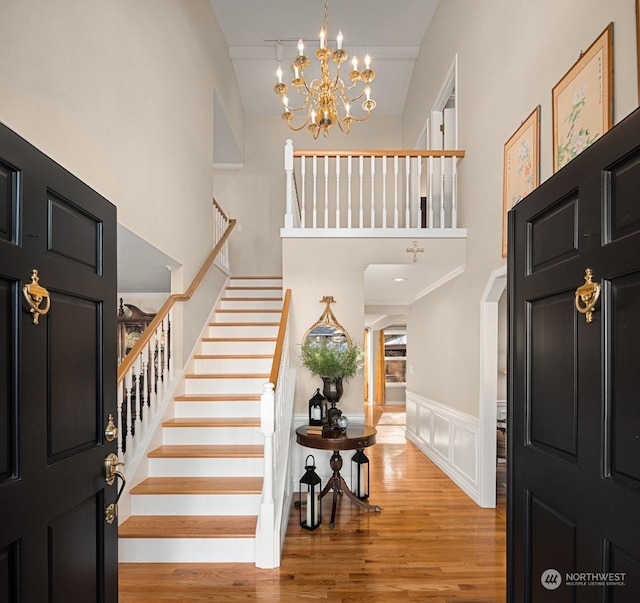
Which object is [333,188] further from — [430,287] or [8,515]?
[8,515]

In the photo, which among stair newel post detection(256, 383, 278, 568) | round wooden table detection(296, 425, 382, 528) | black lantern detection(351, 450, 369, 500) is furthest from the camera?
black lantern detection(351, 450, 369, 500)

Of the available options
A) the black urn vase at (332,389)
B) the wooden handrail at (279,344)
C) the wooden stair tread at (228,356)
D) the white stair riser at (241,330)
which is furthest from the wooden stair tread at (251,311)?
the black urn vase at (332,389)

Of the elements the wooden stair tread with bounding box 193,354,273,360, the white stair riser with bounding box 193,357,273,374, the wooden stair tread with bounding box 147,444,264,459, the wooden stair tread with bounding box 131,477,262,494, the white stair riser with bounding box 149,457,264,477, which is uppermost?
the wooden stair tread with bounding box 193,354,273,360

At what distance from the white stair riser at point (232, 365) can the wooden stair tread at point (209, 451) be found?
108 cm

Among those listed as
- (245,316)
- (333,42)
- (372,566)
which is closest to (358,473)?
(372,566)

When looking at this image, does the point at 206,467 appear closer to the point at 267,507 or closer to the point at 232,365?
the point at 267,507

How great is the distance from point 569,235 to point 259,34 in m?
6.37

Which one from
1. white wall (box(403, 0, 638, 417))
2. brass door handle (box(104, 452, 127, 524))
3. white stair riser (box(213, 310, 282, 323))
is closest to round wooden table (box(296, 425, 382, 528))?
white wall (box(403, 0, 638, 417))

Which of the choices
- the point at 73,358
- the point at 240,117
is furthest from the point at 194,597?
the point at 240,117

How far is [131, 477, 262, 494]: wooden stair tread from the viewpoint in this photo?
11.6 ft

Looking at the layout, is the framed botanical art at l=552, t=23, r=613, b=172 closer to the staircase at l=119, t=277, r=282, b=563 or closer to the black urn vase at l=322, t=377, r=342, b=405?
the black urn vase at l=322, t=377, r=342, b=405

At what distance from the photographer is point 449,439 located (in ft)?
17.7

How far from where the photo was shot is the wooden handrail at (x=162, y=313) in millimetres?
3697

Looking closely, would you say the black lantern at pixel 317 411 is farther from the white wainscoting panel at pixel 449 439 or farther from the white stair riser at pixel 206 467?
the white wainscoting panel at pixel 449 439
